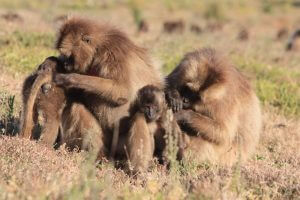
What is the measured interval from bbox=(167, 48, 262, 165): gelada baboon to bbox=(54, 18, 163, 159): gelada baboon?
0.39m

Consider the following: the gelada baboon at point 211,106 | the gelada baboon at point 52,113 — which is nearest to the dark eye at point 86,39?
the gelada baboon at point 52,113

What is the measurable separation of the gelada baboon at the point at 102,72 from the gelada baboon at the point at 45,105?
14 centimetres

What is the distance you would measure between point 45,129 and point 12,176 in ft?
7.33

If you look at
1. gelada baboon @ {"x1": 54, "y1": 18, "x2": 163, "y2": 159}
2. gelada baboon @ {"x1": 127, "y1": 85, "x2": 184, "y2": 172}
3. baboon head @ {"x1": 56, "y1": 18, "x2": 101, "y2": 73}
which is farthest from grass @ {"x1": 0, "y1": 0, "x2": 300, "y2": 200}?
baboon head @ {"x1": 56, "y1": 18, "x2": 101, "y2": 73}

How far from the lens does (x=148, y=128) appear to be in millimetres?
7105

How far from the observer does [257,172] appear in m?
6.44

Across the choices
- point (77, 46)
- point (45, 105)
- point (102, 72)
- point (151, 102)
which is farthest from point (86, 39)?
point (151, 102)

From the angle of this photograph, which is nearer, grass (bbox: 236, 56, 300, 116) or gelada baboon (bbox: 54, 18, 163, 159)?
gelada baboon (bbox: 54, 18, 163, 159)

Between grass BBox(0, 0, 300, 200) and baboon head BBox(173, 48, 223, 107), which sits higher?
baboon head BBox(173, 48, 223, 107)

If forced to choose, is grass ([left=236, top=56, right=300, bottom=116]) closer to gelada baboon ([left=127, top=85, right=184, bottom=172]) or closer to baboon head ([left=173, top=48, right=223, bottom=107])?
baboon head ([left=173, top=48, right=223, bottom=107])

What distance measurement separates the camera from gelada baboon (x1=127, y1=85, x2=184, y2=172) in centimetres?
686

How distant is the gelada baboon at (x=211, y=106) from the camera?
735 cm

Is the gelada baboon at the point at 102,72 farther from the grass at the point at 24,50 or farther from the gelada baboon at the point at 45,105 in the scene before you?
the grass at the point at 24,50

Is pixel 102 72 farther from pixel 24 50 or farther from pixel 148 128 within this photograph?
pixel 24 50
